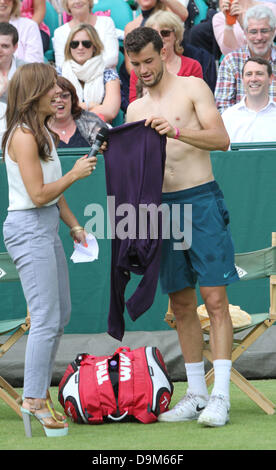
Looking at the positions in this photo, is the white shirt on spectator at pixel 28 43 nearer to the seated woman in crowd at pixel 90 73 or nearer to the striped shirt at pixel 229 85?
the seated woman in crowd at pixel 90 73

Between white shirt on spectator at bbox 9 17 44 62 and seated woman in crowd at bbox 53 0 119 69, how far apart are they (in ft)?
0.63

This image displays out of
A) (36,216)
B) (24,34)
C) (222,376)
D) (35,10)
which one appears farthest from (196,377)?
(35,10)

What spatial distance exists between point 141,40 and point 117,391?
2.00 m

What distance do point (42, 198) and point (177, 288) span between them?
1.08 metres

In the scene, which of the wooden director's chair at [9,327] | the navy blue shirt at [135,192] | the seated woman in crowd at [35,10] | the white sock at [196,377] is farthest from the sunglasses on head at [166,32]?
the white sock at [196,377]

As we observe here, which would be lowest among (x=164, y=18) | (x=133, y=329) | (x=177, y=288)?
(x=133, y=329)

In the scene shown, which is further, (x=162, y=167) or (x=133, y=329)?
(x=133, y=329)

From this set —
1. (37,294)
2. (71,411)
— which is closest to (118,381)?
(71,411)

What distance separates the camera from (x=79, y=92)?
7.98 m

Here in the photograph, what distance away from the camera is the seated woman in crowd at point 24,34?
8.42 meters

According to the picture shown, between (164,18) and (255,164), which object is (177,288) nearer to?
(255,164)

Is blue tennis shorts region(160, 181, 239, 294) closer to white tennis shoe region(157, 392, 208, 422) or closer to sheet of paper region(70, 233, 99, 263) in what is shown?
sheet of paper region(70, 233, 99, 263)

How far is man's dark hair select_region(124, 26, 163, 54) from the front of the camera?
463 cm
